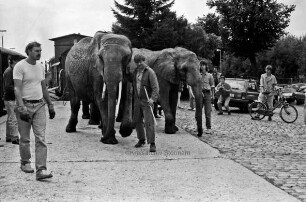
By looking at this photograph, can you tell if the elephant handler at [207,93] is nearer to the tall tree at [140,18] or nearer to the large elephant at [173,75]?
the large elephant at [173,75]

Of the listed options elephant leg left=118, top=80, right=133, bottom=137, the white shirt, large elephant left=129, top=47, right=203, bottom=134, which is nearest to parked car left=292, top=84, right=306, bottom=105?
large elephant left=129, top=47, right=203, bottom=134

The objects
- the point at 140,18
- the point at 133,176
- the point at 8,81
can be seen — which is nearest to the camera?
the point at 133,176

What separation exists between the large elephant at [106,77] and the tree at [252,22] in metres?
33.7

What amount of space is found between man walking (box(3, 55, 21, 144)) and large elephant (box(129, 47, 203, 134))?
4.13m

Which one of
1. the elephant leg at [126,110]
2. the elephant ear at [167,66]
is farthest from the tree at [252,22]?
the elephant leg at [126,110]

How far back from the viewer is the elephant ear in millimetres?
13570

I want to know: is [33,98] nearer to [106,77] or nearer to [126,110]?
[106,77]

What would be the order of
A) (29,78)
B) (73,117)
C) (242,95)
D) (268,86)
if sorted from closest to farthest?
Result: 1. (29,78)
2. (73,117)
3. (268,86)
4. (242,95)

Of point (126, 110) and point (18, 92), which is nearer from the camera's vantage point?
point (18, 92)

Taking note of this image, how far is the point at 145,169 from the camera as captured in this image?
25.6ft

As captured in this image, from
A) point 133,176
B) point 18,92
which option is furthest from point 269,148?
point 18,92

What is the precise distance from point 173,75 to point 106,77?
11.6 feet

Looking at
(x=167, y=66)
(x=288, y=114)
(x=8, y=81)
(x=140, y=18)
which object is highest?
(x=140, y=18)

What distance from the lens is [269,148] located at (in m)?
10.6
